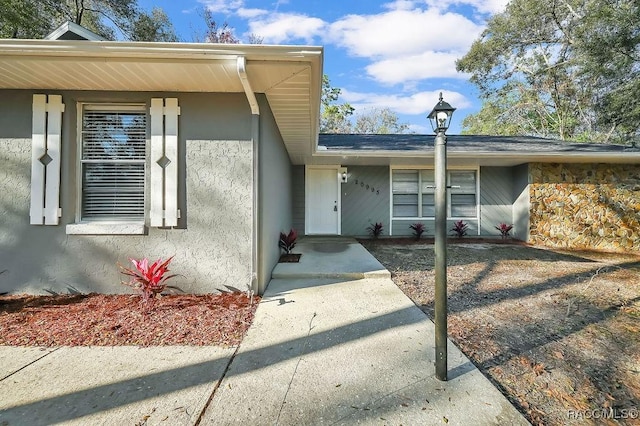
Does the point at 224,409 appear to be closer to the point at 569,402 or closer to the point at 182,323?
the point at 182,323

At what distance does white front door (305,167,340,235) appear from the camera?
27.3 ft

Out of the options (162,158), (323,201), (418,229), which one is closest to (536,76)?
(418,229)

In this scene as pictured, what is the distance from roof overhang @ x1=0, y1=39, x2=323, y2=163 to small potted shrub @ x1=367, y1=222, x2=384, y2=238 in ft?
17.2

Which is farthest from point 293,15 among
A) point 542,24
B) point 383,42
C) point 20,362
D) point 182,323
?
point 542,24

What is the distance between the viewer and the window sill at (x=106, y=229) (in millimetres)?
3313

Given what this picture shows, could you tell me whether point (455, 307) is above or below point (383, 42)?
below

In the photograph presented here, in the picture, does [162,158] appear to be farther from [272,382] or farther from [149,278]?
[272,382]

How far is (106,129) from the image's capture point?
3490 mm

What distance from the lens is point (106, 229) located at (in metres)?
3.34

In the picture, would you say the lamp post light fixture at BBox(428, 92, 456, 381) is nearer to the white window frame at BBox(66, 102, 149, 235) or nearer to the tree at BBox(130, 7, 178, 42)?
the white window frame at BBox(66, 102, 149, 235)

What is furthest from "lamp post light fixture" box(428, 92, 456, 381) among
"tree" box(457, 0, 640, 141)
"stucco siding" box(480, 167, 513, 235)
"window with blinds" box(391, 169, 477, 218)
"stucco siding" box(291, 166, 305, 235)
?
"tree" box(457, 0, 640, 141)

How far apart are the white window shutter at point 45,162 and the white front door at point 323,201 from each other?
573 centimetres

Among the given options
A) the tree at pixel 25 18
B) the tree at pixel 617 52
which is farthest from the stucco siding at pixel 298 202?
the tree at pixel 617 52

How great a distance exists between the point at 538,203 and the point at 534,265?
3324 mm
